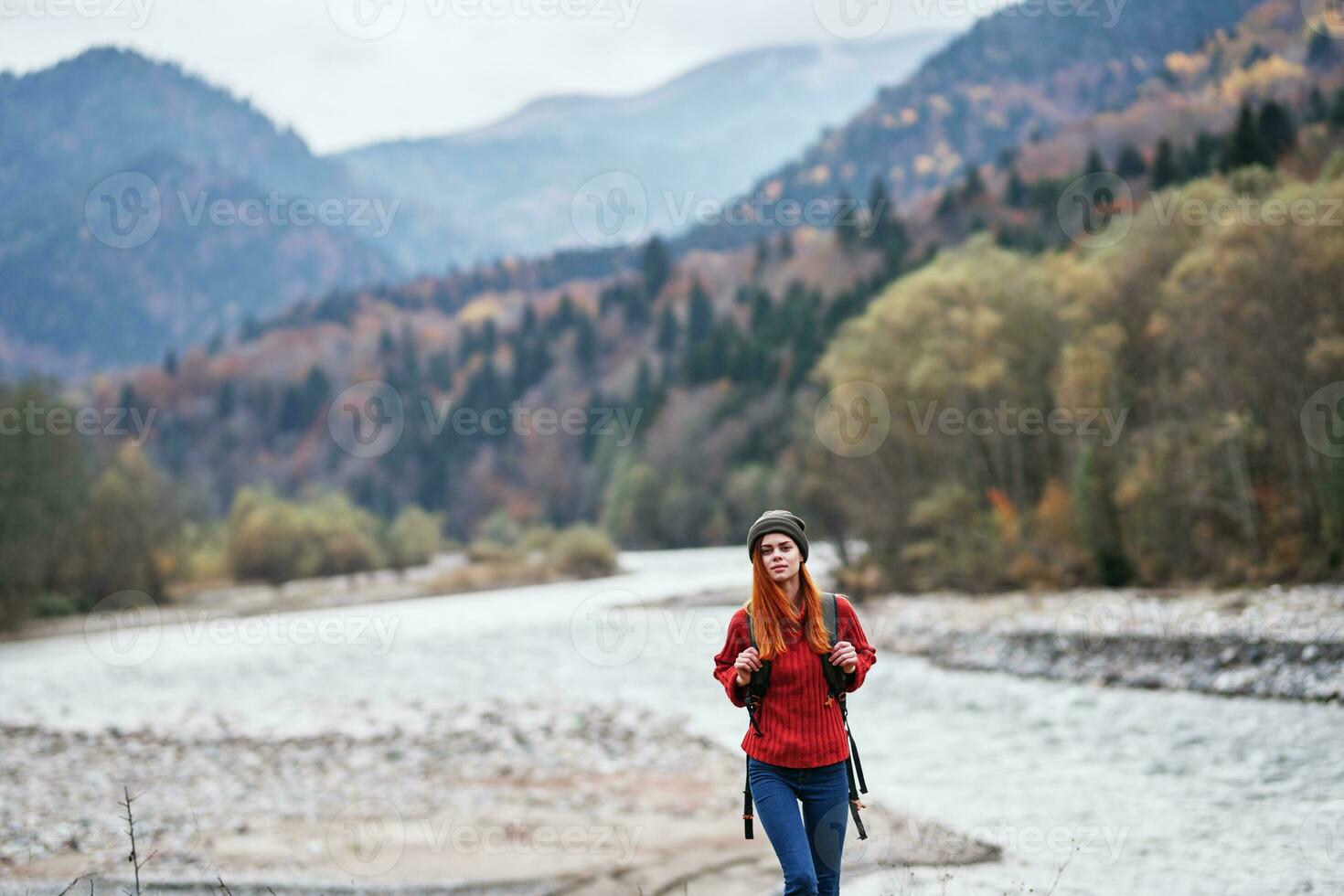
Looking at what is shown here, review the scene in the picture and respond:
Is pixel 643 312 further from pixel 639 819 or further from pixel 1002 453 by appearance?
pixel 639 819

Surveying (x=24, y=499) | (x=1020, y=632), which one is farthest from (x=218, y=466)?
(x=1020, y=632)

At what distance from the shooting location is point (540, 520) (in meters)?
121

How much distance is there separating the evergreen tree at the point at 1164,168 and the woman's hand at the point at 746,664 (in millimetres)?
69701

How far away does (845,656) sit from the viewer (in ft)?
17.2

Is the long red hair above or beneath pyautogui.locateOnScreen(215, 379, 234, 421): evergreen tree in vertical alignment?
beneath

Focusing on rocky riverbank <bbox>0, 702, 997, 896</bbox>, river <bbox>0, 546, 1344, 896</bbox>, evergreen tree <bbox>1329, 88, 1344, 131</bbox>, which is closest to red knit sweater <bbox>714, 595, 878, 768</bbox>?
river <bbox>0, 546, 1344, 896</bbox>

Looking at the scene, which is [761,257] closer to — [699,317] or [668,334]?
[699,317]

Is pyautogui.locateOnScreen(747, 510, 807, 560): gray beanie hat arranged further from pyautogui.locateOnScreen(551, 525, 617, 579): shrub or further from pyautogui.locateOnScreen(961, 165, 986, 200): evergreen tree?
pyautogui.locateOnScreen(961, 165, 986, 200): evergreen tree

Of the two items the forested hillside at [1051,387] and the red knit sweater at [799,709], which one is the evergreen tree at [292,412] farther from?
the red knit sweater at [799,709]

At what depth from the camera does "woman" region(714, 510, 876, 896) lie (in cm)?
531

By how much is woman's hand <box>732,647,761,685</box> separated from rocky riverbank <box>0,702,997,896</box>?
16.6ft

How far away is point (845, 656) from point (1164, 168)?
74.0m

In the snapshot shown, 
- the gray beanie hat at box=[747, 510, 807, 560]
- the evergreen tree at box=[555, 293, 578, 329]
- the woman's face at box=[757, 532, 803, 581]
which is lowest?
the woman's face at box=[757, 532, 803, 581]

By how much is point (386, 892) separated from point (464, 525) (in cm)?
12988
